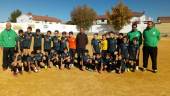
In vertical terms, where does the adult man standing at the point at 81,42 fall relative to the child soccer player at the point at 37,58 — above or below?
above

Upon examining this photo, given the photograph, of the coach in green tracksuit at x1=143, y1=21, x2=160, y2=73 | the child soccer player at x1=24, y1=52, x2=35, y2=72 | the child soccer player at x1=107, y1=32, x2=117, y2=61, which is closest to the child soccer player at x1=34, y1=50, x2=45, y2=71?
the child soccer player at x1=24, y1=52, x2=35, y2=72

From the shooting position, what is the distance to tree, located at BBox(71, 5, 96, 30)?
235 feet

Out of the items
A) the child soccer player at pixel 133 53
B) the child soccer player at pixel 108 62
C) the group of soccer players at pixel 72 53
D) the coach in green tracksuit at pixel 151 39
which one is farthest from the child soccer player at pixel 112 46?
the coach in green tracksuit at pixel 151 39

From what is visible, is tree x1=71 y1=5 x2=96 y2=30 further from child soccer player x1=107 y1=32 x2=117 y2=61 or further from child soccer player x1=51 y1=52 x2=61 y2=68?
child soccer player x1=107 y1=32 x2=117 y2=61

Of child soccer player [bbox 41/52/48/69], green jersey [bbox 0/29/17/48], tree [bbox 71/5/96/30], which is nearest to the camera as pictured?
green jersey [bbox 0/29/17/48]

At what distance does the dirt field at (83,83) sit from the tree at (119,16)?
4870cm

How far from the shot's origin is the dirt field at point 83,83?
380 inches

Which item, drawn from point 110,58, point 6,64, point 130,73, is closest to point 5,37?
point 6,64

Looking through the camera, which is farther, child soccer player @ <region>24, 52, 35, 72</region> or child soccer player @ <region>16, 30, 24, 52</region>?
child soccer player @ <region>16, 30, 24, 52</region>

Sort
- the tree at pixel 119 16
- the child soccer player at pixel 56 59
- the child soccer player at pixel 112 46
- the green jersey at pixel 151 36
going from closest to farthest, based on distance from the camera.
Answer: the green jersey at pixel 151 36 → the child soccer player at pixel 112 46 → the child soccer player at pixel 56 59 → the tree at pixel 119 16

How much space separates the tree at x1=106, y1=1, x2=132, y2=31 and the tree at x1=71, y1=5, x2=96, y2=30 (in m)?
8.80

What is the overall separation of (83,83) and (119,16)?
173 feet

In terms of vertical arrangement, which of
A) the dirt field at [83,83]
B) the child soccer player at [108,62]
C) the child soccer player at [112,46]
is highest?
the child soccer player at [112,46]

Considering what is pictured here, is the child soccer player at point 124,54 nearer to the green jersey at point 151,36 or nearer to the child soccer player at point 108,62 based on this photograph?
the child soccer player at point 108,62
